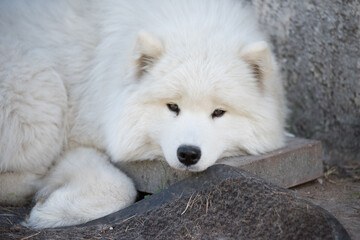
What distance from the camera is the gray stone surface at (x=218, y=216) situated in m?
3.21

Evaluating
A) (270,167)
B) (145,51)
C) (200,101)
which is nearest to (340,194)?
(270,167)

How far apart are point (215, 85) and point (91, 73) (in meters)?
1.41

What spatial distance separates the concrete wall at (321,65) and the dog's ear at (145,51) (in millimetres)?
2102

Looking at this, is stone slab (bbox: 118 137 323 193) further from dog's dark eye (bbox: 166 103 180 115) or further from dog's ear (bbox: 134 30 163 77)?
dog's ear (bbox: 134 30 163 77)

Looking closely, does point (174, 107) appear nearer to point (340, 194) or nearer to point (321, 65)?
point (340, 194)

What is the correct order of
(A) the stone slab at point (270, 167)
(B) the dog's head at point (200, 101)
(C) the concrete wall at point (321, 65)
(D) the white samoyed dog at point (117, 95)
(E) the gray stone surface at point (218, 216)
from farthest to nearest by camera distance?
1. (C) the concrete wall at point (321, 65)
2. (A) the stone slab at point (270, 167)
3. (D) the white samoyed dog at point (117, 95)
4. (B) the dog's head at point (200, 101)
5. (E) the gray stone surface at point (218, 216)

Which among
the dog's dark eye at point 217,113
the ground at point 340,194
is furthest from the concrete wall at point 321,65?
the dog's dark eye at point 217,113

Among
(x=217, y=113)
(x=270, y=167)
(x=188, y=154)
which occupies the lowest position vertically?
(x=270, y=167)

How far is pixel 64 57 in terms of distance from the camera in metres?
4.62

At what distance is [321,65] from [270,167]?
1631 mm

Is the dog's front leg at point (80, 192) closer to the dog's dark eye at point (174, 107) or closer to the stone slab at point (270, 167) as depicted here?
the stone slab at point (270, 167)

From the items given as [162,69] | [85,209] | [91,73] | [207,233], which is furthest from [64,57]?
[207,233]

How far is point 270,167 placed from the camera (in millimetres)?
4145

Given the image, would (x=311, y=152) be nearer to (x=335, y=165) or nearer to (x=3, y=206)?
(x=335, y=165)
